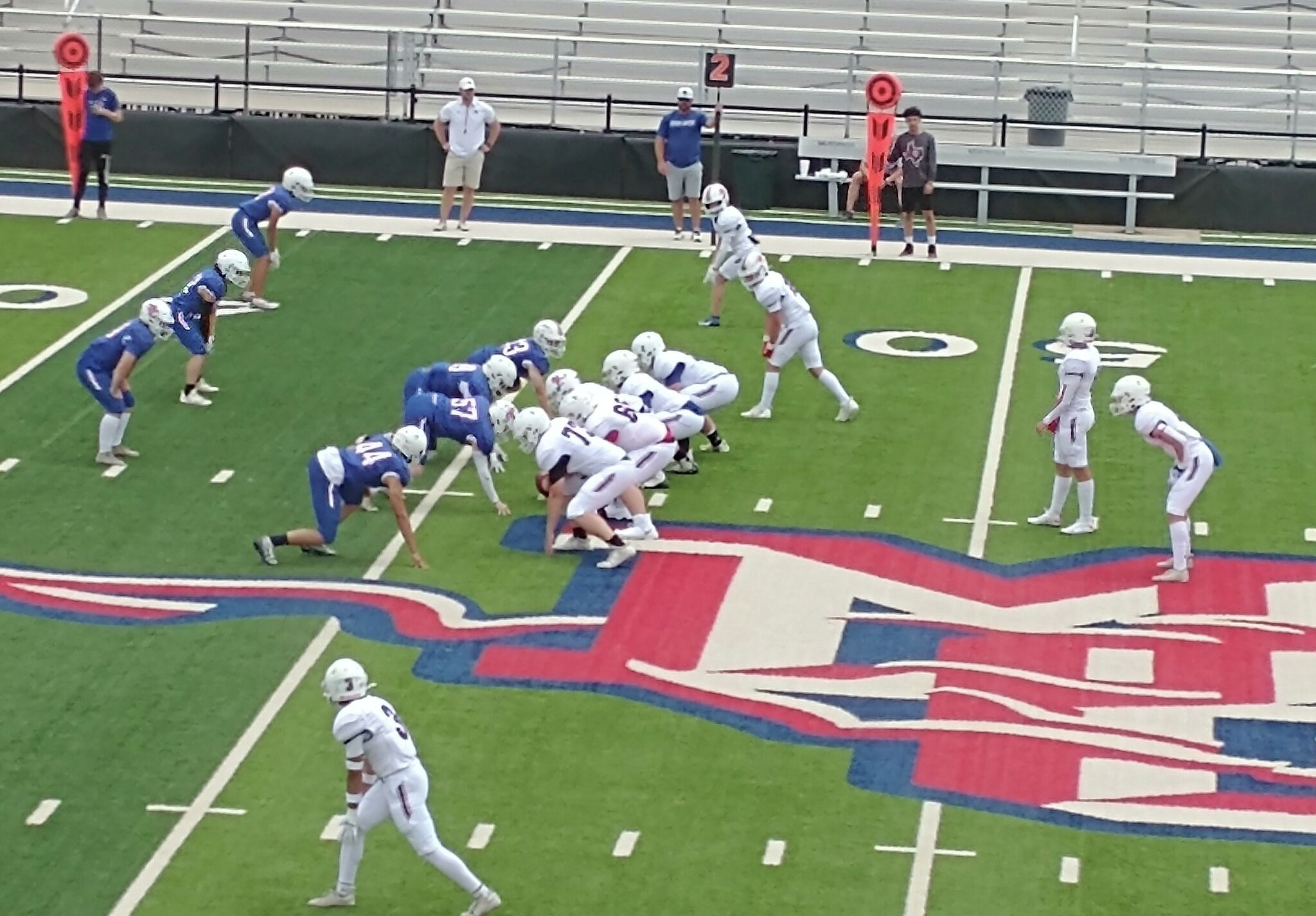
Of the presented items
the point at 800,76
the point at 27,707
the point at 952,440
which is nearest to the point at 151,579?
the point at 27,707

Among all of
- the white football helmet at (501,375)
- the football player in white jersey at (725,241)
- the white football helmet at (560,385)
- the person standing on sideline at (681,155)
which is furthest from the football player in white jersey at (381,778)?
the person standing on sideline at (681,155)

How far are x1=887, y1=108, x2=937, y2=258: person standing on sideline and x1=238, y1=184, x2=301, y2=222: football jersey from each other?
704 cm

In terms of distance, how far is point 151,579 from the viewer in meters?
18.1

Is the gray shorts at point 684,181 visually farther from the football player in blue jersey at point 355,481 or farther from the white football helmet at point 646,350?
the football player in blue jersey at point 355,481

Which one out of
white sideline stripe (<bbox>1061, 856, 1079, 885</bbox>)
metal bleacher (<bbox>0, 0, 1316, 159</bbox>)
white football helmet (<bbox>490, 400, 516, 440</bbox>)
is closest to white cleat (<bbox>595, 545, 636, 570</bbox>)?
white football helmet (<bbox>490, 400, 516, 440</bbox>)

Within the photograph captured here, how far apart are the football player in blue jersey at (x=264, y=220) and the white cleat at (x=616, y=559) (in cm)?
813

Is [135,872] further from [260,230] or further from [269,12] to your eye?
[269,12]

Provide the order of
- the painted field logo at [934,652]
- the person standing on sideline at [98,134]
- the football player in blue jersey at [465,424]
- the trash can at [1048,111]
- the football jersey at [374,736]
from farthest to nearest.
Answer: the trash can at [1048,111] → the person standing on sideline at [98,134] → the football player in blue jersey at [465,424] → the painted field logo at [934,652] → the football jersey at [374,736]

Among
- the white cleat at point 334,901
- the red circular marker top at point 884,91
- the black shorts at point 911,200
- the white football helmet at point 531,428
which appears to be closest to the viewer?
the white cleat at point 334,901

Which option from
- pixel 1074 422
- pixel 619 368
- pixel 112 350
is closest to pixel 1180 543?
pixel 1074 422

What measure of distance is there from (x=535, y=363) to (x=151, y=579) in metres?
4.18

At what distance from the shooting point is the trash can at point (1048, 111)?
1384 inches

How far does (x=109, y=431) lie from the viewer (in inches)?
813

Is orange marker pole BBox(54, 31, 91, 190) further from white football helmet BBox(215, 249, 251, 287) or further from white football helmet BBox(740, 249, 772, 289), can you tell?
white football helmet BBox(740, 249, 772, 289)
